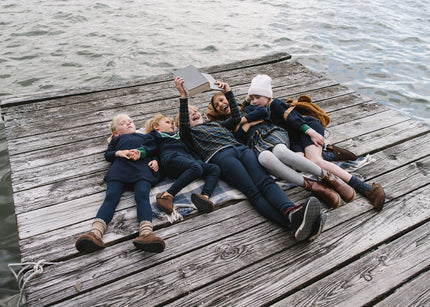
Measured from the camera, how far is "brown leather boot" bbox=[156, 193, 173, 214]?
2648 millimetres

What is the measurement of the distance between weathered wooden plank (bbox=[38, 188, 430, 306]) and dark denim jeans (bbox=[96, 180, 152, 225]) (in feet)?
1.49

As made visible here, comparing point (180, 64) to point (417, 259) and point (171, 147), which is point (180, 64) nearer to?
point (171, 147)

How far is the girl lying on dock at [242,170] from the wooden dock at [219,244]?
12 cm

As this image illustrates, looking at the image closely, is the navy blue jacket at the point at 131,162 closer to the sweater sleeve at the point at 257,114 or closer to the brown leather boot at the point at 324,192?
the sweater sleeve at the point at 257,114

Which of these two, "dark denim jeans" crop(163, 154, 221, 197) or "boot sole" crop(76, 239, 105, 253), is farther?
"dark denim jeans" crop(163, 154, 221, 197)

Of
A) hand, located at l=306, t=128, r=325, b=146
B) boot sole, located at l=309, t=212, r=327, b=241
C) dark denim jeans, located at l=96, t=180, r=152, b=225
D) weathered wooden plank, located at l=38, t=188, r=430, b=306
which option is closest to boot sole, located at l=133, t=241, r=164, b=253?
weathered wooden plank, located at l=38, t=188, r=430, b=306

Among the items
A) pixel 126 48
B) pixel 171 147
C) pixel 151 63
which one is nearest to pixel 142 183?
pixel 171 147

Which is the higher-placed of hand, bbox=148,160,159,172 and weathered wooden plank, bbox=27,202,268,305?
hand, bbox=148,160,159,172

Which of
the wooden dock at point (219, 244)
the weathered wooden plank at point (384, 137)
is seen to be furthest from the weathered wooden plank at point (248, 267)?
the weathered wooden plank at point (384, 137)

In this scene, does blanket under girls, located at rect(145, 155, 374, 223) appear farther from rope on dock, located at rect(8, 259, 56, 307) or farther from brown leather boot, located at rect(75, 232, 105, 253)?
rope on dock, located at rect(8, 259, 56, 307)

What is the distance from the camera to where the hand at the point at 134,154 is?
9.41ft

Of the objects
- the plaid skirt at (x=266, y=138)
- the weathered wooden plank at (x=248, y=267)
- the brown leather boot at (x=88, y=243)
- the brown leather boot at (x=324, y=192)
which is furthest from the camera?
the plaid skirt at (x=266, y=138)

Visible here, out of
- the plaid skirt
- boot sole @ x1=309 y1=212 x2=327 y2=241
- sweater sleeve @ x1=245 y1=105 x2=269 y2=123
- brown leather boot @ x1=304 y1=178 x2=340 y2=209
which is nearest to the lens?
boot sole @ x1=309 y1=212 x2=327 y2=241

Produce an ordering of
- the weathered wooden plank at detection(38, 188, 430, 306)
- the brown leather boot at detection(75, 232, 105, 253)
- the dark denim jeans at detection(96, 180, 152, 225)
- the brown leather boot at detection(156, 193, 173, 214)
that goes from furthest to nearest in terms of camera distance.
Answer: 1. the brown leather boot at detection(156, 193, 173, 214)
2. the dark denim jeans at detection(96, 180, 152, 225)
3. the brown leather boot at detection(75, 232, 105, 253)
4. the weathered wooden plank at detection(38, 188, 430, 306)
